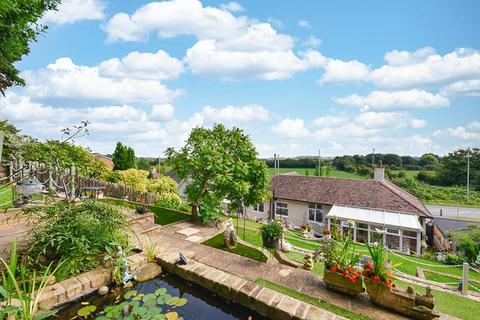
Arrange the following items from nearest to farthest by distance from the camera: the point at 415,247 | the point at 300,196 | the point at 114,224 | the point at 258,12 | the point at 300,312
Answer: the point at 300,312 < the point at 114,224 < the point at 258,12 < the point at 415,247 < the point at 300,196

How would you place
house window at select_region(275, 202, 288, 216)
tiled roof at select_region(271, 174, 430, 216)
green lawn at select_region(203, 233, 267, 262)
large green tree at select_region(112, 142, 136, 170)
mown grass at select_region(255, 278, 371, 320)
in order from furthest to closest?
large green tree at select_region(112, 142, 136, 170), house window at select_region(275, 202, 288, 216), tiled roof at select_region(271, 174, 430, 216), green lawn at select_region(203, 233, 267, 262), mown grass at select_region(255, 278, 371, 320)

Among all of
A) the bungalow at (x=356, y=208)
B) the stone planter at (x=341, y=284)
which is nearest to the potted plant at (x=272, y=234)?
the stone planter at (x=341, y=284)

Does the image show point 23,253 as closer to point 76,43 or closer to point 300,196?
point 76,43

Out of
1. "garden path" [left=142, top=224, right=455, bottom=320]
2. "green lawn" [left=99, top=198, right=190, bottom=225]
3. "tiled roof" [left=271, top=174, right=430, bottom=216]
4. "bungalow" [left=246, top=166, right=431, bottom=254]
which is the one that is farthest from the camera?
"tiled roof" [left=271, top=174, right=430, bottom=216]

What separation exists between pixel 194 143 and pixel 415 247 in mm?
16166

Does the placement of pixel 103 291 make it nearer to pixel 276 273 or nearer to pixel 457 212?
pixel 276 273

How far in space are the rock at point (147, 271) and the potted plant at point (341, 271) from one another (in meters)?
3.32

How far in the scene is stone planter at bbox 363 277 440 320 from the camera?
357 cm

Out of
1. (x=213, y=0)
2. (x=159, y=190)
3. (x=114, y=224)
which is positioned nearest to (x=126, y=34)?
(x=213, y=0)

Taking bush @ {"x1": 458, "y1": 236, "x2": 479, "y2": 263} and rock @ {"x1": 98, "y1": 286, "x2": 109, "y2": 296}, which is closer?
rock @ {"x1": 98, "y1": 286, "x2": 109, "y2": 296}

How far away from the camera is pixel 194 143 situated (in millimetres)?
8633

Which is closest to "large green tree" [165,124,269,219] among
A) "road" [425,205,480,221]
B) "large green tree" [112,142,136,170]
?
"large green tree" [112,142,136,170]

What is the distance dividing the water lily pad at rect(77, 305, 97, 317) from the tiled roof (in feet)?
45.3

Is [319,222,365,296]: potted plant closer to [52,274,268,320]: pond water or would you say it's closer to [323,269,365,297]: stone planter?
[323,269,365,297]: stone planter
